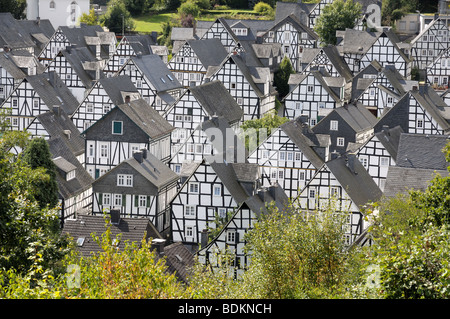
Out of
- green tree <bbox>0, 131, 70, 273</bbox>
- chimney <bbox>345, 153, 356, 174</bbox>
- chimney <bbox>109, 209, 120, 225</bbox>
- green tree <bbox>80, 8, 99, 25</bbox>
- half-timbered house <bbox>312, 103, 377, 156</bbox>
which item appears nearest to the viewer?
green tree <bbox>0, 131, 70, 273</bbox>

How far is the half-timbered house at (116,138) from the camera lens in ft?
190

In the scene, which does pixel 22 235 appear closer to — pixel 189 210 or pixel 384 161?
pixel 189 210

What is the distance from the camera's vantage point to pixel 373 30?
101 m

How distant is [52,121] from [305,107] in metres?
21.7

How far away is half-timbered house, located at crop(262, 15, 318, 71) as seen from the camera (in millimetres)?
100438

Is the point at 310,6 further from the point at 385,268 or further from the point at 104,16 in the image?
the point at 385,268

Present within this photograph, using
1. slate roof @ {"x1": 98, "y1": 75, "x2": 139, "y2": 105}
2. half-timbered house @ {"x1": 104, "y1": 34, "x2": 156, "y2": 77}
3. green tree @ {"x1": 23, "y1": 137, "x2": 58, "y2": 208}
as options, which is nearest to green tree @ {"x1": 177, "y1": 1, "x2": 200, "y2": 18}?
half-timbered house @ {"x1": 104, "y1": 34, "x2": 156, "y2": 77}

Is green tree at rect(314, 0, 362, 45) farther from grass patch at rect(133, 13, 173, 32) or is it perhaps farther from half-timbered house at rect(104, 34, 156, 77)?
grass patch at rect(133, 13, 173, 32)

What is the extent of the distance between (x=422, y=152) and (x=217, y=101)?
2049 cm

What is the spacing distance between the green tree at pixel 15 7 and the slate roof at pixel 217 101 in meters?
53.9

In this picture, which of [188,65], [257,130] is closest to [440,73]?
[188,65]

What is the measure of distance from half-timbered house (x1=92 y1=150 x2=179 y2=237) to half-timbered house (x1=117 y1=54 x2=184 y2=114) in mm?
22984

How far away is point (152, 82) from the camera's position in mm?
75312

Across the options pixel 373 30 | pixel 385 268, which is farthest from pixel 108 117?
pixel 373 30
